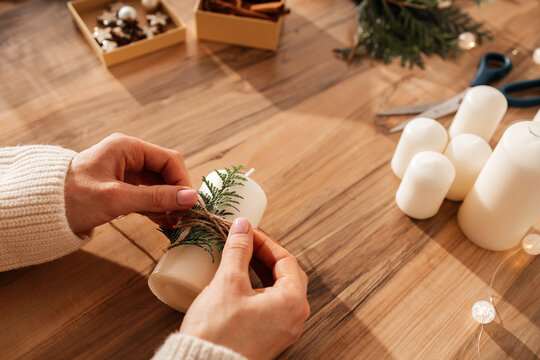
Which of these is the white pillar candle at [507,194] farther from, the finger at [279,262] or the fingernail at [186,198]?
the fingernail at [186,198]

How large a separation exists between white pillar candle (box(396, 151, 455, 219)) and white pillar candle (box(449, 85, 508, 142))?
0.16 m

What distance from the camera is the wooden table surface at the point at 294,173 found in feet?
1.99

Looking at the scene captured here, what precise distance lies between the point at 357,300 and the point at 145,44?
71 cm

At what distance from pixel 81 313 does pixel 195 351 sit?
242mm

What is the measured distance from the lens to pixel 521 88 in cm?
95

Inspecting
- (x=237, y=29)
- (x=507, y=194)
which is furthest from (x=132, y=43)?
(x=507, y=194)

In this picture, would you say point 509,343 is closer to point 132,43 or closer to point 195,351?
point 195,351

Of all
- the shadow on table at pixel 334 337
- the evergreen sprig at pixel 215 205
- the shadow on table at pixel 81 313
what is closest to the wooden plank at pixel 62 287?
the shadow on table at pixel 81 313

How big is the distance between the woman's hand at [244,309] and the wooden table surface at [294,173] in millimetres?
115

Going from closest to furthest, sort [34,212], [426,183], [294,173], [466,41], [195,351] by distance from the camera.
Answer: [195,351] < [34,212] < [426,183] < [294,173] < [466,41]

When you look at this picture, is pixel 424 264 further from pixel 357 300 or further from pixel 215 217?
pixel 215 217

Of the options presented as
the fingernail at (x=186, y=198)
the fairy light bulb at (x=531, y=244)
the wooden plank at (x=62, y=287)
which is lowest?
the wooden plank at (x=62, y=287)

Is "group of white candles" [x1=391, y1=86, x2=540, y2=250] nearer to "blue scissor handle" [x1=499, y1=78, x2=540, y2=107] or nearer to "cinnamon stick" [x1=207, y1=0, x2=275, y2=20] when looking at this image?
"blue scissor handle" [x1=499, y1=78, x2=540, y2=107]

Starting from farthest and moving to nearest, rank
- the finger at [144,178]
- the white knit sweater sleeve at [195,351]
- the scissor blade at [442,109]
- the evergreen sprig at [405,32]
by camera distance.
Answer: the evergreen sprig at [405,32] → the scissor blade at [442,109] → the finger at [144,178] → the white knit sweater sleeve at [195,351]
